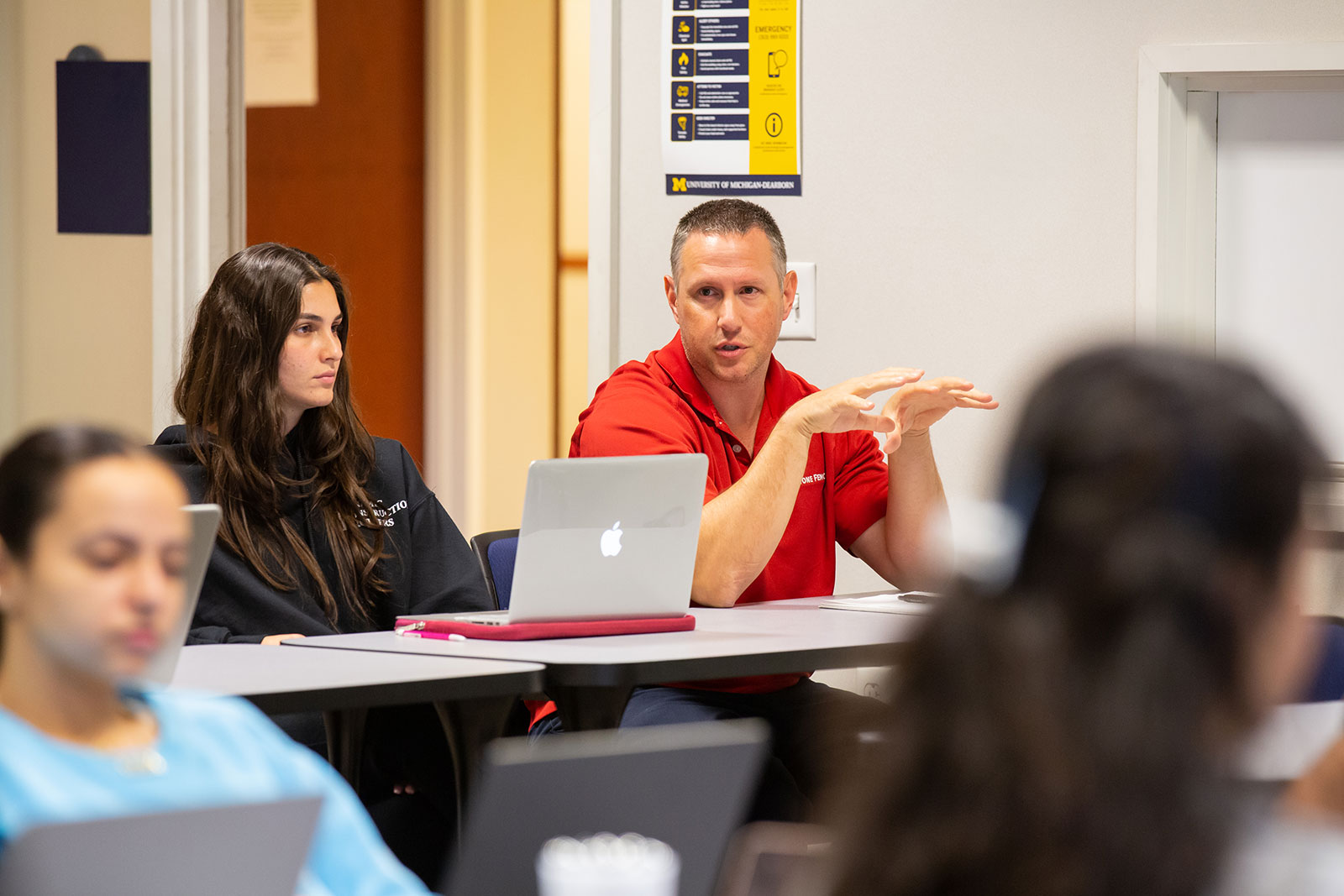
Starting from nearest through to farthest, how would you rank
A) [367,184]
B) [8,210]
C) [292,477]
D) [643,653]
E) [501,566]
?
[643,653] → [292,477] → [501,566] → [8,210] → [367,184]

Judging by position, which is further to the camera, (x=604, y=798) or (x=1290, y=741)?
(x=1290, y=741)

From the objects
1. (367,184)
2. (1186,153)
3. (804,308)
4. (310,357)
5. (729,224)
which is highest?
(367,184)

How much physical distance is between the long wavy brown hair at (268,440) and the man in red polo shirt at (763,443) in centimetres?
44

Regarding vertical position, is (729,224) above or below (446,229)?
below

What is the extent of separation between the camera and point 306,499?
2.65m

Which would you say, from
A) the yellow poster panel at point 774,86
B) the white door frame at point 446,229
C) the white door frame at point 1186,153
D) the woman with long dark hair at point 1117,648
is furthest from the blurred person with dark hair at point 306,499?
the white door frame at point 446,229

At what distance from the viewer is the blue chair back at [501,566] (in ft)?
9.08

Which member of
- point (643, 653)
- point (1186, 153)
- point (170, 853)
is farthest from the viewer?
point (1186, 153)

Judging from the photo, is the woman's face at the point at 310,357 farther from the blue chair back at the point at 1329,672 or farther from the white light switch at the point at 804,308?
the blue chair back at the point at 1329,672

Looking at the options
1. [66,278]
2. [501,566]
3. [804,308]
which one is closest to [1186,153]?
[804,308]

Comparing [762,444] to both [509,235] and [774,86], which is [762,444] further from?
[509,235]

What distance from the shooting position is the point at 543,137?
5.32 metres

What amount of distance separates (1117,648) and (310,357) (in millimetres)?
2175

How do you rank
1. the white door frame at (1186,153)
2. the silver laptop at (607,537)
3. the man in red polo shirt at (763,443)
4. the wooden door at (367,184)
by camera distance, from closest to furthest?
the silver laptop at (607,537), the man in red polo shirt at (763,443), the white door frame at (1186,153), the wooden door at (367,184)
